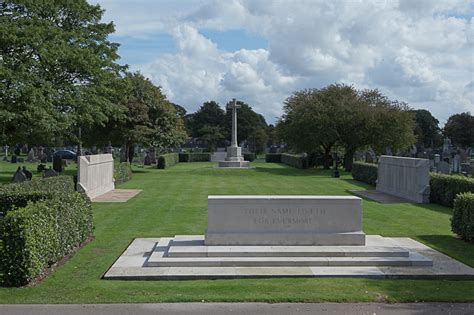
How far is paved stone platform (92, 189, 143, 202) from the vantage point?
2234cm

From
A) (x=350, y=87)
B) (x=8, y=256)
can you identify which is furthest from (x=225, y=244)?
(x=350, y=87)

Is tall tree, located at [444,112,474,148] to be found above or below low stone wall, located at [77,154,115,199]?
above

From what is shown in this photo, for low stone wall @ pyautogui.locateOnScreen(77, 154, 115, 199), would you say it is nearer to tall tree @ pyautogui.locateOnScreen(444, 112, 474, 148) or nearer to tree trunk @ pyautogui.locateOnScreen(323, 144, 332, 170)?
tree trunk @ pyautogui.locateOnScreen(323, 144, 332, 170)

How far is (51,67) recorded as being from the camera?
2523 centimetres

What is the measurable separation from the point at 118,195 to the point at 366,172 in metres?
14.8

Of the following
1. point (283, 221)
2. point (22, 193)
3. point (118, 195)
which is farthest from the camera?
point (118, 195)

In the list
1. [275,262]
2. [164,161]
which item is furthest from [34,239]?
[164,161]

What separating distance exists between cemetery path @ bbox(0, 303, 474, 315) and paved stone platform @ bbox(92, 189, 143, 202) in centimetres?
1430

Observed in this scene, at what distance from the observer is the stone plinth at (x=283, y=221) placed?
11008 mm

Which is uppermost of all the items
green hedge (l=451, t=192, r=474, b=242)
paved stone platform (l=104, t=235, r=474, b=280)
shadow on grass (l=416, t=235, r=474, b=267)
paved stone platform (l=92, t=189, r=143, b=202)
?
green hedge (l=451, t=192, r=474, b=242)

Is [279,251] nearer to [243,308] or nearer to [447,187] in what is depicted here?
[243,308]

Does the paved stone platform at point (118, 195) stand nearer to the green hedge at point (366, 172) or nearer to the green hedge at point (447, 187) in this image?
the green hedge at point (447, 187)

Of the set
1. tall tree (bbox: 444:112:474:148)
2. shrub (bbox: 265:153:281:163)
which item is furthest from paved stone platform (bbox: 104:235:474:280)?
tall tree (bbox: 444:112:474:148)

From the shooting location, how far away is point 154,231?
14.4 meters
